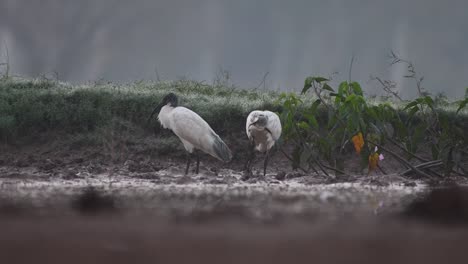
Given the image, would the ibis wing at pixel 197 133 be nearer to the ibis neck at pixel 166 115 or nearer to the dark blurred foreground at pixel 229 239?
the ibis neck at pixel 166 115

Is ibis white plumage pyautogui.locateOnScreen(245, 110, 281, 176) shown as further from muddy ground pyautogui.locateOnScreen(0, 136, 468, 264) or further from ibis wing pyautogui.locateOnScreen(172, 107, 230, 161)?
muddy ground pyautogui.locateOnScreen(0, 136, 468, 264)

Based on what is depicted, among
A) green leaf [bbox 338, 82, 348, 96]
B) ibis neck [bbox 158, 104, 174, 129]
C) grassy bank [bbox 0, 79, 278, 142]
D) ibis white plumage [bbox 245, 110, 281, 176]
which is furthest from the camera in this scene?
grassy bank [bbox 0, 79, 278, 142]

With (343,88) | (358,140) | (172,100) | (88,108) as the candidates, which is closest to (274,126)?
(343,88)

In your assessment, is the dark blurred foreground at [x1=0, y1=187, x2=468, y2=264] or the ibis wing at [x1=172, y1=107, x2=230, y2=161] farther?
the ibis wing at [x1=172, y1=107, x2=230, y2=161]

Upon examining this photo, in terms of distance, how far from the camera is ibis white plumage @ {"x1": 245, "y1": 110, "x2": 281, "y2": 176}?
6543 millimetres

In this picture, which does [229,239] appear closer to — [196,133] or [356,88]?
[356,88]

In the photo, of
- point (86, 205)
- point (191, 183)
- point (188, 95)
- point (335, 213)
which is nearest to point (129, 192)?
point (86, 205)

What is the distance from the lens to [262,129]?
661 cm

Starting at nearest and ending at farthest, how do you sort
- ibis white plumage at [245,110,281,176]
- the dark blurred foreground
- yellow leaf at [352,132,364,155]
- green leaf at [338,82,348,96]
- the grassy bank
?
the dark blurred foreground, yellow leaf at [352,132,364,155], green leaf at [338,82,348,96], ibis white plumage at [245,110,281,176], the grassy bank

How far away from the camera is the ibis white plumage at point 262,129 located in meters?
6.54

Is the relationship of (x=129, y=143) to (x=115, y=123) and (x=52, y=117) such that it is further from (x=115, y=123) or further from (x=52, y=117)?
(x=52, y=117)

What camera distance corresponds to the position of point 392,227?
7.13 feet

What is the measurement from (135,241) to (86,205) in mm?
1304

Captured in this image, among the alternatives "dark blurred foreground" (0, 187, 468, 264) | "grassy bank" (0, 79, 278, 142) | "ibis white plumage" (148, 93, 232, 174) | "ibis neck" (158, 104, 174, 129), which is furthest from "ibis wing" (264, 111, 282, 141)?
"dark blurred foreground" (0, 187, 468, 264)
